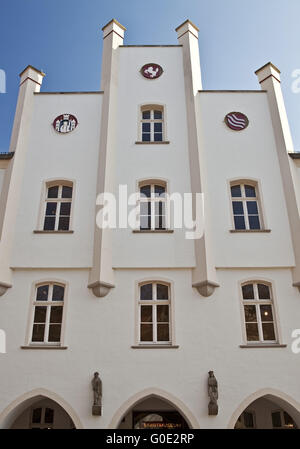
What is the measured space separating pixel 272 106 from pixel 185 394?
11069 mm

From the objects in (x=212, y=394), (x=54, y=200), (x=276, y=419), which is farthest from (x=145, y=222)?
(x=276, y=419)

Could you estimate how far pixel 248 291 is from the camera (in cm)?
1247

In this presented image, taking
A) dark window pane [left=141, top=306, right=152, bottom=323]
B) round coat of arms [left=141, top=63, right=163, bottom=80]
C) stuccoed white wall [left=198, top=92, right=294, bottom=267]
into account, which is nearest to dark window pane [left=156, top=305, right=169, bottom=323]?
dark window pane [left=141, top=306, right=152, bottom=323]

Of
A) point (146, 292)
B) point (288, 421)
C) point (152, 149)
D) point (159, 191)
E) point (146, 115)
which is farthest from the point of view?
point (146, 115)

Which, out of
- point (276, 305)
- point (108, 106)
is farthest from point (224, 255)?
point (108, 106)

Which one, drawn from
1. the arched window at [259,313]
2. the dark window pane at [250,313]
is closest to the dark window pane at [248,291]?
the arched window at [259,313]

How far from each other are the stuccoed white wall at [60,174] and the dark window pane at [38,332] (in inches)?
74.6

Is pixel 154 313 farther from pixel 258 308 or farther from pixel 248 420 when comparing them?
pixel 248 420

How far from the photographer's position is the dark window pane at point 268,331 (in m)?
11.8

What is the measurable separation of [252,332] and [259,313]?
2.05ft

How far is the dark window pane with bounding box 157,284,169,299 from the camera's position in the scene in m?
12.4

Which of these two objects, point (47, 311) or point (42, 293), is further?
point (42, 293)

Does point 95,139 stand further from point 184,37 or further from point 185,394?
point 185,394

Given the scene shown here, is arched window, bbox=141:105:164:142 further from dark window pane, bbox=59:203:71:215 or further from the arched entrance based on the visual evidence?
the arched entrance
